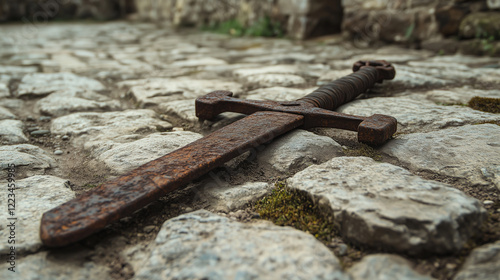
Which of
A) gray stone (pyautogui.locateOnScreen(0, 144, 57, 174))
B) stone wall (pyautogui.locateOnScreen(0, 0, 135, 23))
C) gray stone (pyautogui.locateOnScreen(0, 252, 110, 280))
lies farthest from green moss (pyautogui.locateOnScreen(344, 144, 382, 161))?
stone wall (pyautogui.locateOnScreen(0, 0, 135, 23))

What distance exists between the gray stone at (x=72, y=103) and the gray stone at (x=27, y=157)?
0.50m

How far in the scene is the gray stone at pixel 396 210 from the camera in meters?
0.80

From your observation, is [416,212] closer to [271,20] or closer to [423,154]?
[423,154]

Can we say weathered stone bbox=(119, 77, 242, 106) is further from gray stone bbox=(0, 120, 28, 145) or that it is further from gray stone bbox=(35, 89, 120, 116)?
gray stone bbox=(0, 120, 28, 145)

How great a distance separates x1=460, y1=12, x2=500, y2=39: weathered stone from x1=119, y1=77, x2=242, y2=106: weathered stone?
1.98 meters

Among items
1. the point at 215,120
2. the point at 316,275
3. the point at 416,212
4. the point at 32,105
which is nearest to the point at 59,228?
the point at 316,275

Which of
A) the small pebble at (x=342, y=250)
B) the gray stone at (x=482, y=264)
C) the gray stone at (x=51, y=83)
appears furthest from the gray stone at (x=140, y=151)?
the gray stone at (x=51, y=83)

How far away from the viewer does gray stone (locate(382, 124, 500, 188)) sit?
1.11 meters

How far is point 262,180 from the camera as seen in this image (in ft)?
3.84

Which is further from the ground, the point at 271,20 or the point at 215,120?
the point at 271,20

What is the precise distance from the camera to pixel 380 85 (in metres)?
2.17

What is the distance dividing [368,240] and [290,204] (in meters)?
0.25

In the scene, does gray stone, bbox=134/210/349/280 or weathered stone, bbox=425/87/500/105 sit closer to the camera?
gray stone, bbox=134/210/349/280

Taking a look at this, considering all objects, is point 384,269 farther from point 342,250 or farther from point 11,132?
point 11,132
